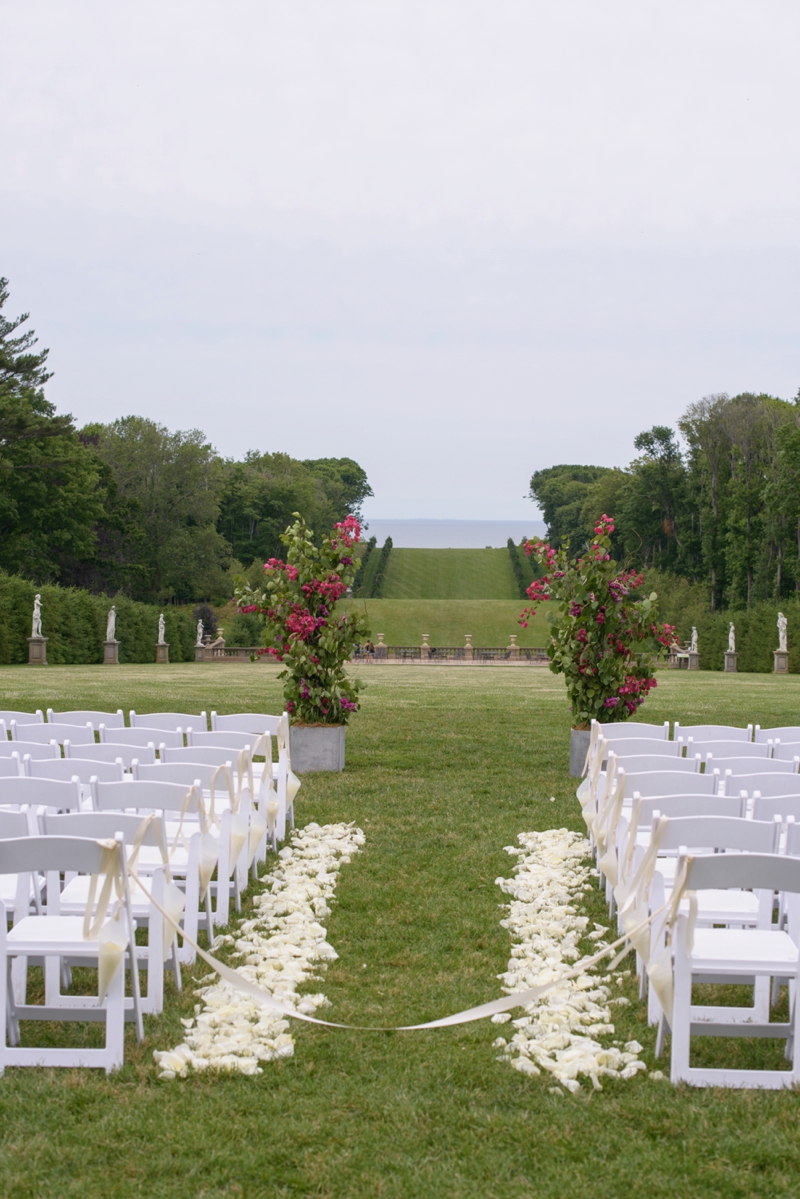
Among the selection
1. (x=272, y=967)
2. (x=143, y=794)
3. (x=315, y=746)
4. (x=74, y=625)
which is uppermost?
(x=143, y=794)

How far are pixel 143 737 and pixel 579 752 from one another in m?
5.20

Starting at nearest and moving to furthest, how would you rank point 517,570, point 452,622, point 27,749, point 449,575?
point 27,749
point 452,622
point 517,570
point 449,575

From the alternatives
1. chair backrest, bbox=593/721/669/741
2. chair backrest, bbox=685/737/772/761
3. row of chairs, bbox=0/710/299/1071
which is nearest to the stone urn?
chair backrest, bbox=593/721/669/741

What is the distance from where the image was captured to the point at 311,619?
36.9 feet

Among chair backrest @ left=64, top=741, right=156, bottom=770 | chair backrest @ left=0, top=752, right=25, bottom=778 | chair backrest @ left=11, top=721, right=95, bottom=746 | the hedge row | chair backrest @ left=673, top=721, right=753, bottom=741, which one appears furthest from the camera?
the hedge row

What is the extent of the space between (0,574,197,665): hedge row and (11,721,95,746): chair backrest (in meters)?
26.8

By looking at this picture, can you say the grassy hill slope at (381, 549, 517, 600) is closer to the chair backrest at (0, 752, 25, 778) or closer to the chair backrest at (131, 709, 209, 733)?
the chair backrest at (131, 709, 209, 733)

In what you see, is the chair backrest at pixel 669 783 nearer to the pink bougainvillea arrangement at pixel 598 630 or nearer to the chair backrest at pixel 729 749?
the chair backrest at pixel 729 749

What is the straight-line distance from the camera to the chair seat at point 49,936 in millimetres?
4062

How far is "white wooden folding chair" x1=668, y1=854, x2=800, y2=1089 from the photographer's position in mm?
3754

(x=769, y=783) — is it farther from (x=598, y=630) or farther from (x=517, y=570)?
(x=517, y=570)

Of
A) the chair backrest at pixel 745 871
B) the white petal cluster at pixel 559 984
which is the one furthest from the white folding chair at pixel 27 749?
the chair backrest at pixel 745 871

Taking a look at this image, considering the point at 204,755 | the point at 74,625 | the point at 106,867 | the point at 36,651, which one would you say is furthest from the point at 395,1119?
the point at 74,625

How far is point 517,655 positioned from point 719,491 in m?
21.2
